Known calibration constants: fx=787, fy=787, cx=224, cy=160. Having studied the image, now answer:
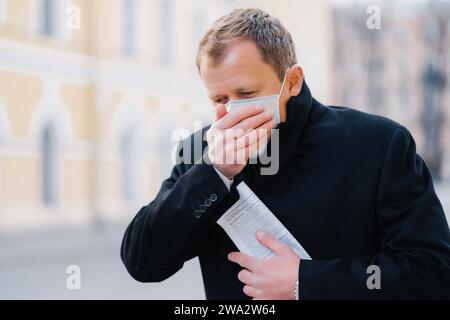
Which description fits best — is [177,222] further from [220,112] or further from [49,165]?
[49,165]

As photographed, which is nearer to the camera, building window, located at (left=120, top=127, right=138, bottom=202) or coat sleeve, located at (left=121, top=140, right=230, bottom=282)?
coat sleeve, located at (left=121, top=140, right=230, bottom=282)

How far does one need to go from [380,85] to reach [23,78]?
3405 centimetres

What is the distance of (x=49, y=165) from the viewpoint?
54.6 feet

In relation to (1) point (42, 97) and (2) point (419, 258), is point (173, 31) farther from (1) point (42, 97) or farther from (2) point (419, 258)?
(2) point (419, 258)

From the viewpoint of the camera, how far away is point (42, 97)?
16.3m

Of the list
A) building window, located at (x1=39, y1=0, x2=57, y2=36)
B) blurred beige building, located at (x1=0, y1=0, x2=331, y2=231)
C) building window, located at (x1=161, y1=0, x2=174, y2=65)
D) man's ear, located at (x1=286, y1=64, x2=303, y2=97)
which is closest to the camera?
man's ear, located at (x1=286, y1=64, x2=303, y2=97)

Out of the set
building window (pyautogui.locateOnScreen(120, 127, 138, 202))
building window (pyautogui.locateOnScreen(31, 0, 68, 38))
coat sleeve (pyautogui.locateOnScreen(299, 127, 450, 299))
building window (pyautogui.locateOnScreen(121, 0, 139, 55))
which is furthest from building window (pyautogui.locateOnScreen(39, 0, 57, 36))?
coat sleeve (pyautogui.locateOnScreen(299, 127, 450, 299))

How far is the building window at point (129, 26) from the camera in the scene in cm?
1895

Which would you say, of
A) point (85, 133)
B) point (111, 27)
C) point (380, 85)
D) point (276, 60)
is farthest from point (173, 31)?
point (380, 85)

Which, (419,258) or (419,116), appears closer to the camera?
(419,258)

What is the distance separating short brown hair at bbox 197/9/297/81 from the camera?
1843 millimetres

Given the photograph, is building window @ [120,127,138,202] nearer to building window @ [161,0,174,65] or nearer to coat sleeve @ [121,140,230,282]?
building window @ [161,0,174,65]

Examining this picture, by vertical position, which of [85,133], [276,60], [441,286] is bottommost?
[441,286]

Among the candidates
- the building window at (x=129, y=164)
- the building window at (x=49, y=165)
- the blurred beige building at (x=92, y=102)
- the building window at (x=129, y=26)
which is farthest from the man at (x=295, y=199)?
the building window at (x=129, y=26)
